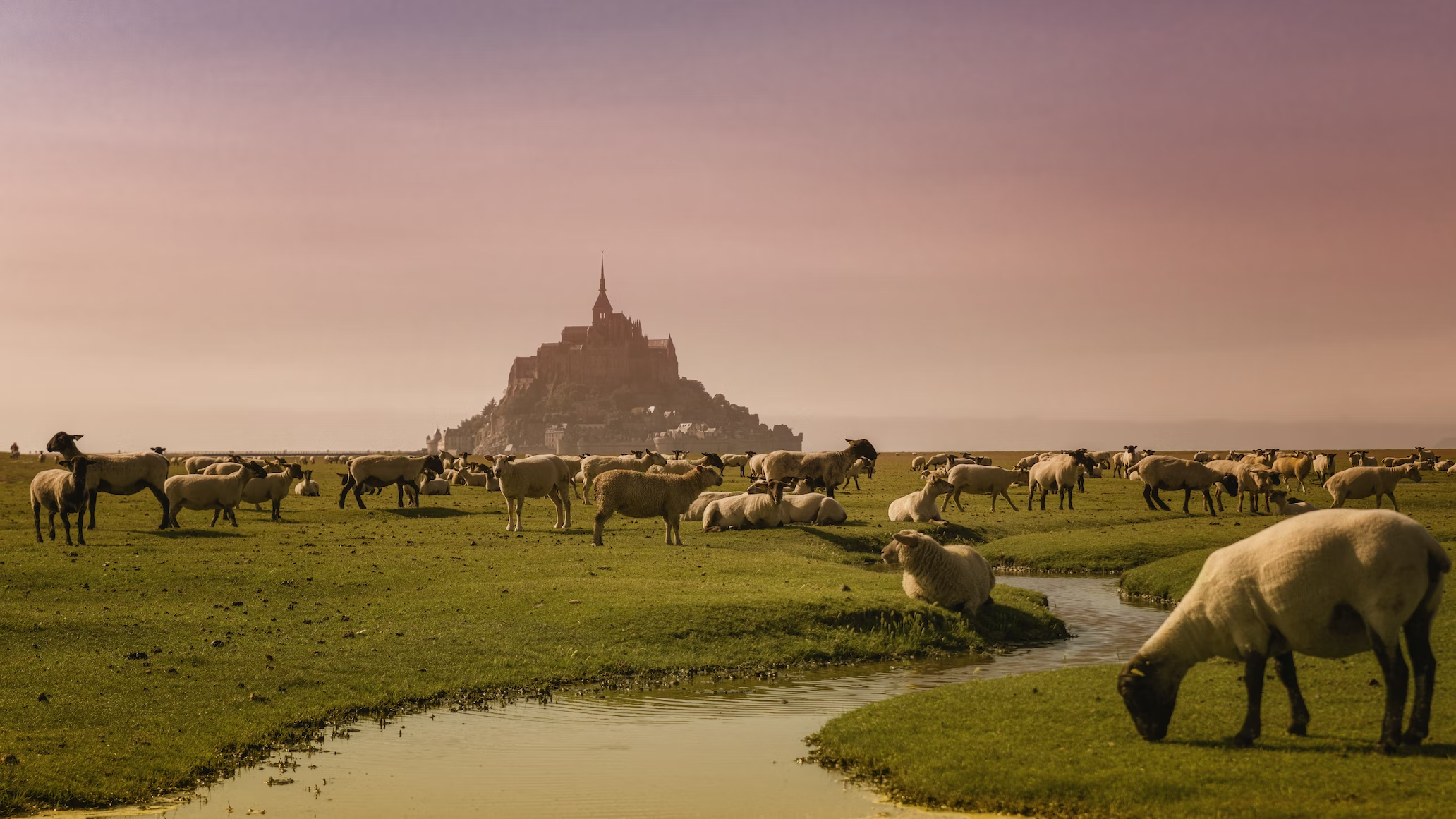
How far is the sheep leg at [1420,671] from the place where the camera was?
428 inches

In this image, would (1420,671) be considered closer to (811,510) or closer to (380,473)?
(811,510)

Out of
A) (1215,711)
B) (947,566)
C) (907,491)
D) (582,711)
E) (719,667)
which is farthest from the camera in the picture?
(907,491)

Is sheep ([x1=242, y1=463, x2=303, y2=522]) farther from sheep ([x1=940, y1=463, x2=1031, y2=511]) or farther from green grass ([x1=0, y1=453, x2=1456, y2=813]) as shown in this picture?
sheep ([x1=940, y1=463, x2=1031, y2=511])

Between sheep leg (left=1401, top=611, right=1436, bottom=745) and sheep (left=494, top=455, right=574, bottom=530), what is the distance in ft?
95.0

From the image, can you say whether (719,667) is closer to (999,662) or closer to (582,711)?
(582,711)

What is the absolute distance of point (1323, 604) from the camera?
10930mm

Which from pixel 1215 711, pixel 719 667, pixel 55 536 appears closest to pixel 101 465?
pixel 55 536

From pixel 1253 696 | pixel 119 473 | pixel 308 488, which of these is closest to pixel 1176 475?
pixel 1253 696

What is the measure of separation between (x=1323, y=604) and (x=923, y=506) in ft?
95.4

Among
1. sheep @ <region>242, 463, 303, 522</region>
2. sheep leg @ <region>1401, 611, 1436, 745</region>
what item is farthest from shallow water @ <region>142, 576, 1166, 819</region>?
sheep @ <region>242, 463, 303, 522</region>

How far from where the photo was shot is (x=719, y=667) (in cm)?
1933

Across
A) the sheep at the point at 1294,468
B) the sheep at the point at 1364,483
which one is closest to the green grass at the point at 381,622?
the sheep at the point at 1364,483

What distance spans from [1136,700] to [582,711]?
26.7ft

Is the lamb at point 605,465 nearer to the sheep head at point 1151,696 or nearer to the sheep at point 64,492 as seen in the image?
the sheep at point 64,492
